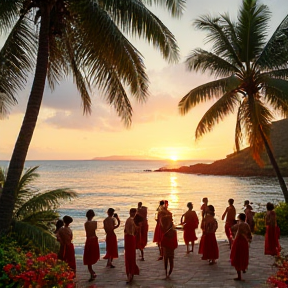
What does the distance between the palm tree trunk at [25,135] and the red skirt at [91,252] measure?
2433mm

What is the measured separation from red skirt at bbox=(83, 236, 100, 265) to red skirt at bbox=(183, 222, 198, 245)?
12.8 feet

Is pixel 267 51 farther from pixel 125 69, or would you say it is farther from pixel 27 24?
pixel 27 24

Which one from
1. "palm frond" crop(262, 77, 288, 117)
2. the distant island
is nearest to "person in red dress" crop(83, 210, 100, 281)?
"palm frond" crop(262, 77, 288, 117)

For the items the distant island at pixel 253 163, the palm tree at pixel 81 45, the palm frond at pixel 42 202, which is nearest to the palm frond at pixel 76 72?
the palm tree at pixel 81 45

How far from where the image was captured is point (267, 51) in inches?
647

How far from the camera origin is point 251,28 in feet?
55.4

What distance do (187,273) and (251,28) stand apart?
37.8ft

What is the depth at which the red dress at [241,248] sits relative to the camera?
9.35 meters

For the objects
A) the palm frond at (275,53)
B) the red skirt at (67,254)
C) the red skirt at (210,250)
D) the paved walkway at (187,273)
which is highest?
the palm frond at (275,53)

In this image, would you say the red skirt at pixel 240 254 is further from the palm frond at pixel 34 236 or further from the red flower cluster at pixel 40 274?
the red flower cluster at pixel 40 274

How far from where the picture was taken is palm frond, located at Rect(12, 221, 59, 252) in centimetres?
873

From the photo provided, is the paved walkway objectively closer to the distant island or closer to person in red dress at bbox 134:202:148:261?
person in red dress at bbox 134:202:148:261

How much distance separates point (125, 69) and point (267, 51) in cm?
944

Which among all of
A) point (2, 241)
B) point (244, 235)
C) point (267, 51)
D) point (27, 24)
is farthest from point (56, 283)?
point (267, 51)
